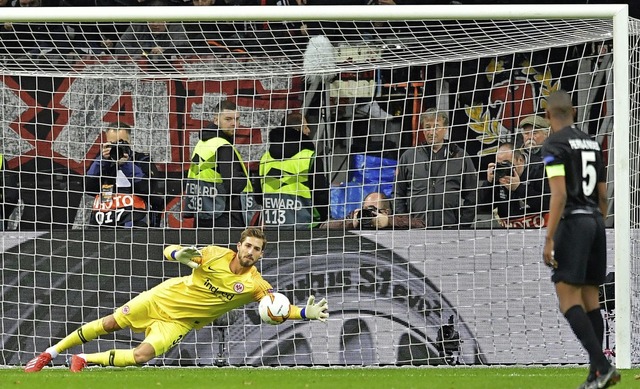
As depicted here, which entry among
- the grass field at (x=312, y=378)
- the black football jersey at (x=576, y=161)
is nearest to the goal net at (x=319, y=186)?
the grass field at (x=312, y=378)

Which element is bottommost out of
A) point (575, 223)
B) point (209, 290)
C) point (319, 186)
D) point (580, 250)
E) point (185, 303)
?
point (185, 303)

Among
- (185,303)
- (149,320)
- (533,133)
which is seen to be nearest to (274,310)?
(185,303)

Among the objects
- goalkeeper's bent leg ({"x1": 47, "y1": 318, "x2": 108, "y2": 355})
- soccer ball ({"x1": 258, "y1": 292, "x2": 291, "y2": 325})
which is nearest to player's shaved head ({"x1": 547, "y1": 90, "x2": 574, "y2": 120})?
soccer ball ({"x1": 258, "y1": 292, "x2": 291, "y2": 325})

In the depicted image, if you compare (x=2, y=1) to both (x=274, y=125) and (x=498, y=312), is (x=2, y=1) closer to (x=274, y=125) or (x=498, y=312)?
(x=274, y=125)

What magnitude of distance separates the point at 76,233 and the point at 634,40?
18.5 feet

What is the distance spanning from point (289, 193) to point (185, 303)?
71.7 inches

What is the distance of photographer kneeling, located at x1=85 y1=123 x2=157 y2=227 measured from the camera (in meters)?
11.5

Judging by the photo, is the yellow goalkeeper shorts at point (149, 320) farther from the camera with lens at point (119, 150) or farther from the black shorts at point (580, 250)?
the black shorts at point (580, 250)

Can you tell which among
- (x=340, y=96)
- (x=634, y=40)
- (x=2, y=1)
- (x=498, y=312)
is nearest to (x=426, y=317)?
(x=498, y=312)

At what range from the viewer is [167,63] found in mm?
11250

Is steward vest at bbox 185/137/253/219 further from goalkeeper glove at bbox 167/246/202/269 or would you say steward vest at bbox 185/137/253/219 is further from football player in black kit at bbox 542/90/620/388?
football player in black kit at bbox 542/90/620/388

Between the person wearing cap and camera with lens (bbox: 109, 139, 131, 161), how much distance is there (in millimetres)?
3938

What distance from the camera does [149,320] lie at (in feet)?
33.2

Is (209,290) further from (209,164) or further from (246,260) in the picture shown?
(209,164)
